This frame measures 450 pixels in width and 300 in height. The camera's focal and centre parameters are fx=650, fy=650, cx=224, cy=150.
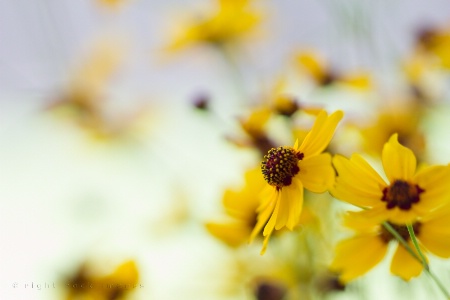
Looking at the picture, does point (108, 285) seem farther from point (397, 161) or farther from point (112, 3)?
point (112, 3)

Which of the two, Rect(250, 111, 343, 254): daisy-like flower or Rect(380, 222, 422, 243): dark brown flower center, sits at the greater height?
Rect(250, 111, 343, 254): daisy-like flower

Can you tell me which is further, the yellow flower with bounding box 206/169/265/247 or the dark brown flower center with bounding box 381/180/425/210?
the yellow flower with bounding box 206/169/265/247

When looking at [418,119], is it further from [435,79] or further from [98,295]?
[98,295]

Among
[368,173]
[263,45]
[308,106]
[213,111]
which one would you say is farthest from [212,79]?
[368,173]

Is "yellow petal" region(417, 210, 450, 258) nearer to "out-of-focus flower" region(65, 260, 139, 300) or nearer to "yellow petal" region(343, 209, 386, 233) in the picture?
"yellow petal" region(343, 209, 386, 233)

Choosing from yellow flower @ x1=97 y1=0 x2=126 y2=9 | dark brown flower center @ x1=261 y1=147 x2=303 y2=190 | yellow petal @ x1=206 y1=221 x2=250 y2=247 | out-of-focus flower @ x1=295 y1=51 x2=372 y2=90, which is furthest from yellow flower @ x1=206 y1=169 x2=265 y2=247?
yellow flower @ x1=97 y1=0 x2=126 y2=9

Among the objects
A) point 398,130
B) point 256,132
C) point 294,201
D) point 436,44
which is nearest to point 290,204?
point 294,201

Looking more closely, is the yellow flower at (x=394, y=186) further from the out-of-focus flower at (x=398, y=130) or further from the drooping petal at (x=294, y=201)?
the out-of-focus flower at (x=398, y=130)
